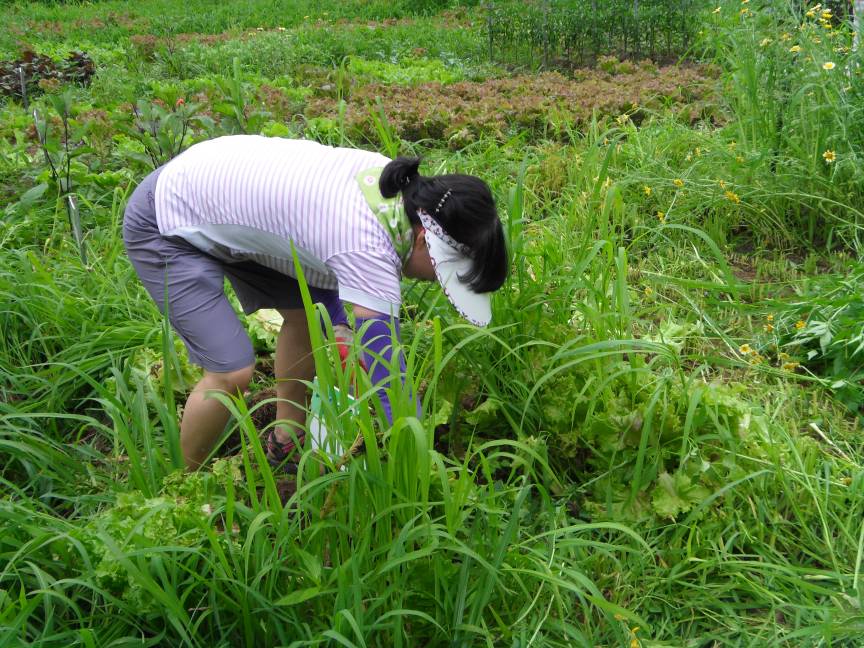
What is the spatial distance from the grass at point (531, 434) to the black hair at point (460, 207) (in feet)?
0.63

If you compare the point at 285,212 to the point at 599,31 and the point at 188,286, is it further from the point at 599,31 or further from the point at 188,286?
the point at 599,31

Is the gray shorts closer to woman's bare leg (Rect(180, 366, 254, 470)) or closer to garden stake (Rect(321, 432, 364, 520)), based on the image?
woman's bare leg (Rect(180, 366, 254, 470))

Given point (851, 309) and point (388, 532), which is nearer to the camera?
point (388, 532)

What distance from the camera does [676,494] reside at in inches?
91.2

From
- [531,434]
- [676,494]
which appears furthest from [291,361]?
[676,494]

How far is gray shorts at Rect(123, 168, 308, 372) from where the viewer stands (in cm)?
241

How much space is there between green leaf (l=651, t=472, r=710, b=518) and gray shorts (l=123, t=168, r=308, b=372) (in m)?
1.19

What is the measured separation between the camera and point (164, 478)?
81.2 inches

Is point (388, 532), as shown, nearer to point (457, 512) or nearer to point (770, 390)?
point (457, 512)

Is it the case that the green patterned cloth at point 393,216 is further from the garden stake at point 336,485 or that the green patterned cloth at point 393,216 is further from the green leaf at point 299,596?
the green leaf at point 299,596

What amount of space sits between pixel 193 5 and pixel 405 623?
1360cm

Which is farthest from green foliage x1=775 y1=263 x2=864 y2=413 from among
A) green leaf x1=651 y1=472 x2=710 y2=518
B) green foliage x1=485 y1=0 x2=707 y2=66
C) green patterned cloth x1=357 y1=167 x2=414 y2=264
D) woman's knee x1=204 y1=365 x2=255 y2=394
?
green foliage x1=485 y1=0 x2=707 y2=66

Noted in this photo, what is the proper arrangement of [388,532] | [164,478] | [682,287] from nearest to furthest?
[388,532] < [164,478] < [682,287]

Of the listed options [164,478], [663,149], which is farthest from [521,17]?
[164,478]
